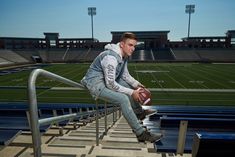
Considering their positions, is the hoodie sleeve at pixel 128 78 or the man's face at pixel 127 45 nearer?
the man's face at pixel 127 45

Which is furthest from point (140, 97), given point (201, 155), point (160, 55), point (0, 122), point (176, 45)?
point (176, 45)

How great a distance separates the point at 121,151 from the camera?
3344 mm

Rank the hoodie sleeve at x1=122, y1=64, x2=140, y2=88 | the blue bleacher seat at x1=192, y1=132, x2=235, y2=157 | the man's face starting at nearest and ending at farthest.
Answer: the blue bleacher seat at x1=192, y1=132, x2=235, y2=157
the man's face
the hoodie sleeve at x1=122, y1=64, x2=140, y2=88

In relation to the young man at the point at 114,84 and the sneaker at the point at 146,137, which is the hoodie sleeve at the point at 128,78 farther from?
the sneaker at the point at 146,137

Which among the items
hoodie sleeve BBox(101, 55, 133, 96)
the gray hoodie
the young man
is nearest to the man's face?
the young man

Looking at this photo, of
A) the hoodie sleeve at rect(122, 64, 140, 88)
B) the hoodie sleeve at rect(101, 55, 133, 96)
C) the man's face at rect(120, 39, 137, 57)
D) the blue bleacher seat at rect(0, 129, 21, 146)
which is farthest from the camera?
the hoodie sleeve at rect(122, 64, 140, 88)

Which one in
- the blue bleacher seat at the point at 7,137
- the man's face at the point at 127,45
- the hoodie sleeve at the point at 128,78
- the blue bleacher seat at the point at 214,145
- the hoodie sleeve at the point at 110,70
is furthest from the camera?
the hoodie sleeve at the point at 128,78

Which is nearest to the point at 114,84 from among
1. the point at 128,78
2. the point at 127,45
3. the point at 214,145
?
the point at 127,45

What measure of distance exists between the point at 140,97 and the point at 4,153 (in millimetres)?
2422

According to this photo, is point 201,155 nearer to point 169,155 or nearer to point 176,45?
point 169,155

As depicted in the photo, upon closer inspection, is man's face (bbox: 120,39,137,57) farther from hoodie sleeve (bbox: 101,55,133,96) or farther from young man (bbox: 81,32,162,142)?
hoodie sleeve (bbox: 101,55,133,96)

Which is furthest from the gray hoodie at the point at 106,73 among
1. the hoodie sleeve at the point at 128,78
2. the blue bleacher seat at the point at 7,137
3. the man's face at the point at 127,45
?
the blue bleacher seat at the point at 7,137

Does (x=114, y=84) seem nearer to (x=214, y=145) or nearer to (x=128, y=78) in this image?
(x=128, y=78)

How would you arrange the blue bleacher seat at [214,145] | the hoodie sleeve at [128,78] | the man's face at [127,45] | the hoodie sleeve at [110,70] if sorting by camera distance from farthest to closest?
the hoodie sleeve at [128,78] → the man's face at [127,45] → the hoodie sleeve at [110,70] → the blue bleacher seat at [214,145]
